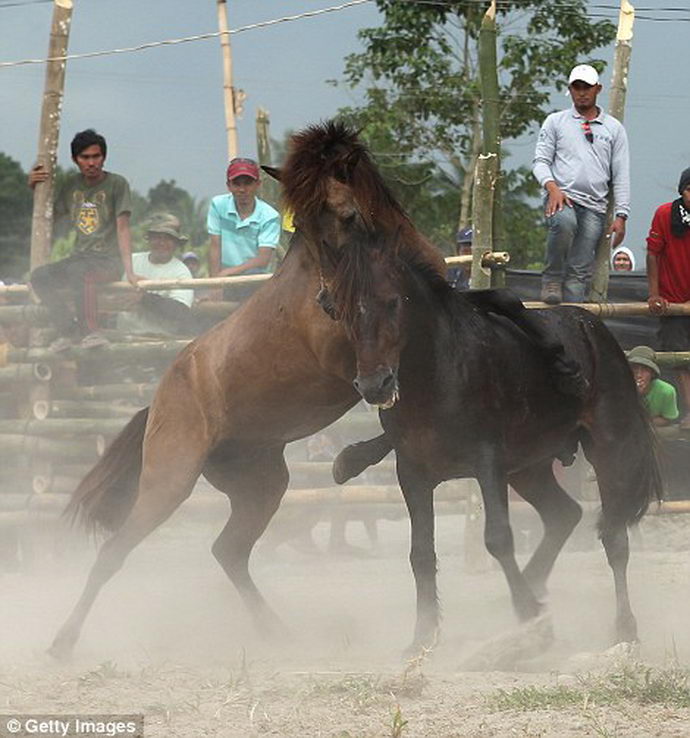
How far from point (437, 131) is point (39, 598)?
47.7 feet

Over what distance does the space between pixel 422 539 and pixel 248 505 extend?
112 cm

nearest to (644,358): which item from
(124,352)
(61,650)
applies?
(124,352)

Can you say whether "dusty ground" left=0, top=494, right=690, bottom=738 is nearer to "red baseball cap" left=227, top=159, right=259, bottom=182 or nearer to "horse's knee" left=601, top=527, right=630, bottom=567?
"horse's knee" left=601, top=527, right=630, bottom=567

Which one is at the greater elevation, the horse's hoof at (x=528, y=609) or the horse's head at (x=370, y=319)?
the horse's head at (x=370, y=319)

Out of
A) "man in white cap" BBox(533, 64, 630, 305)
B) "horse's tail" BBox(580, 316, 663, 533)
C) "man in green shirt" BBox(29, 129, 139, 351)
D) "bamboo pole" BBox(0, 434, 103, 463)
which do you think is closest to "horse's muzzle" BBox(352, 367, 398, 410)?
"horse's tail" BBox(580, 316, 663, 533)

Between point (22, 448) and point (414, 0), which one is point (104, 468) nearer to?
point (22, 448)

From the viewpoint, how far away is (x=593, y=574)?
8672 millimetres

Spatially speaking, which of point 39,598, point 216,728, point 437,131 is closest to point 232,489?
point 39,598

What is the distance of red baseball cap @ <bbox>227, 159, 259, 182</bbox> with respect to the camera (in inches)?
368

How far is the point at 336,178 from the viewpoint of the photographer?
584cm

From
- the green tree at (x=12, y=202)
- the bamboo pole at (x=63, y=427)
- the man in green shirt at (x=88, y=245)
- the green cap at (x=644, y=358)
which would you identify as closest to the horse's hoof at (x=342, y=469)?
the green cap at (x=644, y=358)

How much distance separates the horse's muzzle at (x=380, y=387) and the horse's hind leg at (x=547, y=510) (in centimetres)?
180

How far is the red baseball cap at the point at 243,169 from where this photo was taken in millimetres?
9344

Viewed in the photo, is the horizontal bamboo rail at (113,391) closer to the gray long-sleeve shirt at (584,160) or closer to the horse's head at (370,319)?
the gray long-sleeve shirt at (584,160)
